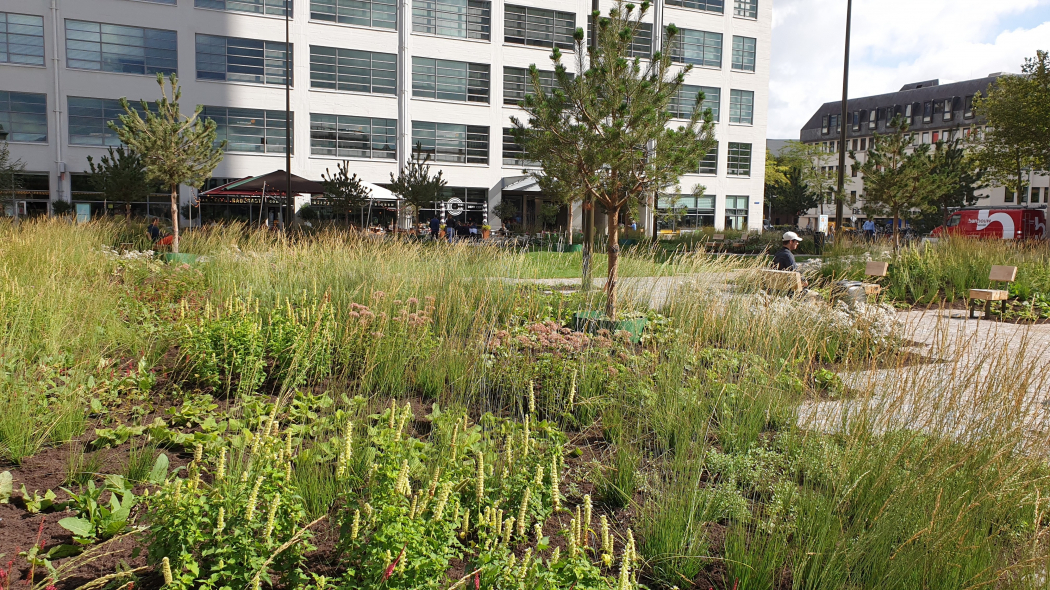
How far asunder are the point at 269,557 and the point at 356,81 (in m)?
37.2

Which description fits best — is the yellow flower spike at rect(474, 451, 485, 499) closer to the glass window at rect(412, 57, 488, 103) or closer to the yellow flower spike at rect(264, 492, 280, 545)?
the yellow flower spike at rect(264, 492, 280, 545)

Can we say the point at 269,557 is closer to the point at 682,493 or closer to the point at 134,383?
the point at 682,493

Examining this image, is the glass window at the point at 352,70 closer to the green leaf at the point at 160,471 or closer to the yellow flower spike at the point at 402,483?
the green leaf at the point at 160,471

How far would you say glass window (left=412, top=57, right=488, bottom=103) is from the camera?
3800 centimetres

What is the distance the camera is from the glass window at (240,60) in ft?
112

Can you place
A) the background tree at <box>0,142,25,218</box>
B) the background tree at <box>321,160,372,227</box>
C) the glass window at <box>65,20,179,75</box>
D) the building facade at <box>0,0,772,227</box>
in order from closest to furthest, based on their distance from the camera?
the background tree at <box>321,160,372,227</box> < the background tree at <box>0,142,25,218</box> < the building facade at <box>0,0,772,227</box> < the glass window at <box>65,20,179,75</box>

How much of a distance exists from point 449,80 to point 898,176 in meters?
24.7

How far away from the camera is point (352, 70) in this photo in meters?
36.7

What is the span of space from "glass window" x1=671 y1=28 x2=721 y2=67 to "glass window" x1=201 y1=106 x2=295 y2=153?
23.9 m

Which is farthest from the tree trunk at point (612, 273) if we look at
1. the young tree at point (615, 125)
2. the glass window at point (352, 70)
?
the glass window at point (352, 70)

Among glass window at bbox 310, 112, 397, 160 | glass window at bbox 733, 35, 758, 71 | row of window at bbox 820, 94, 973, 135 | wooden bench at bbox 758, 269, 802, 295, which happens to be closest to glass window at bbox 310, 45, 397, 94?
glass window at bbox 310, 112, 397, 160

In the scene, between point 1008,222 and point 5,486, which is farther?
point 1008,222

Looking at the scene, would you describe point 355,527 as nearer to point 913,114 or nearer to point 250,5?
point 250,5

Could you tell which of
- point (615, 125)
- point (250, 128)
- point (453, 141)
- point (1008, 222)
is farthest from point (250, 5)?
point (1008, 222)
